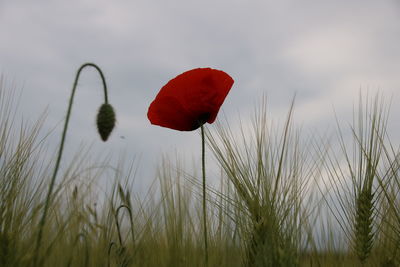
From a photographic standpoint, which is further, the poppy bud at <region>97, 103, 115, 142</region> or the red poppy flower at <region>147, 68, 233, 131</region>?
the red poppy flower at <region>147, 68, 233, 131</region>

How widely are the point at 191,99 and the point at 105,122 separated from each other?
0.29 metres

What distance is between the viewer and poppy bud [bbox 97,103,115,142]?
1.40 metres

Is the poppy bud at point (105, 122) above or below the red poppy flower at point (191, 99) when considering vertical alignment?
below

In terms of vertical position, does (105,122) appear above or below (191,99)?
below

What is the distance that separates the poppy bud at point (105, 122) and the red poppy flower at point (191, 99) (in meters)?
0.22

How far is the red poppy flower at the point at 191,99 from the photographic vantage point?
1.54 meters

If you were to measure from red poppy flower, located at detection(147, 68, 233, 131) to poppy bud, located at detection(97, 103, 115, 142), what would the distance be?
0.22 metres

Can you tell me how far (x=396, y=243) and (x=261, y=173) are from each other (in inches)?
21.2

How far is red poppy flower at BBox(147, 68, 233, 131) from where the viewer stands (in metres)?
1.54

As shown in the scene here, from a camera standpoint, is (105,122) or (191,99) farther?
(191,99)

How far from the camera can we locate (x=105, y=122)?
4.62ft

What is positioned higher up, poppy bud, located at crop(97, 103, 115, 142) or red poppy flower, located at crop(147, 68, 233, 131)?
red poppy flower, located at crop(147, 68, 233, 131)

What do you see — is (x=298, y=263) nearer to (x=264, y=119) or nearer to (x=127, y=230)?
(x=264, y=119)

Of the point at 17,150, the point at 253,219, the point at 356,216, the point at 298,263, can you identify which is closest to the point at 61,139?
the point at 17,150
